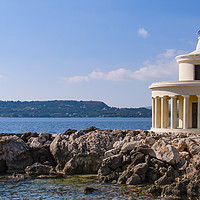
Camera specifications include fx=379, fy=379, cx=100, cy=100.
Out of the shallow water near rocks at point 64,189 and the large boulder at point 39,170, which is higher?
the large boulder at point 39,170

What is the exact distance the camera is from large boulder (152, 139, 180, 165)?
25125mm

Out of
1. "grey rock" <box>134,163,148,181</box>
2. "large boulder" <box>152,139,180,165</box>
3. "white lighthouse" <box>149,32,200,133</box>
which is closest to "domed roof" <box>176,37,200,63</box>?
"white lighthouse" <box>149,32,200,133</box>

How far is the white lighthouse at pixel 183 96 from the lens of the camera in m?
Answer: 34.0

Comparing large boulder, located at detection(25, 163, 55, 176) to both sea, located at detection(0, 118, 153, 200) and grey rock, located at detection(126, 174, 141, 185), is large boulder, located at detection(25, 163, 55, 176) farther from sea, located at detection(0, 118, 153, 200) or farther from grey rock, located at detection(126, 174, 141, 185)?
grey rock, located at detection(126, 174, 141, 185)

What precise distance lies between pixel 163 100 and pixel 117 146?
8.92m

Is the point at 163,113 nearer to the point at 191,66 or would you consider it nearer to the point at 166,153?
the point at 191,66

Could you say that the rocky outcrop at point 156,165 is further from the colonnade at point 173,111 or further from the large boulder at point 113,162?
the colonnade at point 173,111

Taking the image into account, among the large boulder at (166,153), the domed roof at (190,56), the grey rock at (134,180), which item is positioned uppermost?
the domed roof at (190,56)

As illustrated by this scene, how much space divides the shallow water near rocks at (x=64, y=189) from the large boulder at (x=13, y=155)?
116 inches

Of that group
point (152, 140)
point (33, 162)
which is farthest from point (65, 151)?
point (152, 140)

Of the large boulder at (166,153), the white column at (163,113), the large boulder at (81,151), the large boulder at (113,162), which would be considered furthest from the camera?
the white column at (163,113)

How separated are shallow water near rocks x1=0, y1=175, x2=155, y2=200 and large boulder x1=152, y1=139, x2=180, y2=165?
3.00 meters

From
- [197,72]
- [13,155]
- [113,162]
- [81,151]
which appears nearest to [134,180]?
[113,162]

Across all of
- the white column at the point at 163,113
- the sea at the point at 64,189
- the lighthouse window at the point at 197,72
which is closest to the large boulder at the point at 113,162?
the sea at the point at 64,189
